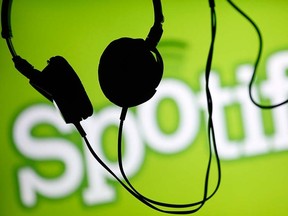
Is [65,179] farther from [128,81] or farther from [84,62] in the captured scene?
[128,81]

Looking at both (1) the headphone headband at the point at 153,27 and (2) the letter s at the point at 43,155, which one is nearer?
(1) the headphone headband at the point at 153,27

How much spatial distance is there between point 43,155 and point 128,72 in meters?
0.62

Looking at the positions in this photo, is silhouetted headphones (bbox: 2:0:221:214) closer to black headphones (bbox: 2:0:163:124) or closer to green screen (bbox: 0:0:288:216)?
black headphones (bbox: 2:0:163:124)

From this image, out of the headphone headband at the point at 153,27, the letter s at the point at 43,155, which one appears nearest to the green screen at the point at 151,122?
the letter s at the point at 43,155

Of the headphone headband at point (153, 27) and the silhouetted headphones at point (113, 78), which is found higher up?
the headphone headband at point (153, 27)

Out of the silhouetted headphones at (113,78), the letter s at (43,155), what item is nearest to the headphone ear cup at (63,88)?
the silhouetted headphones at (113,78)

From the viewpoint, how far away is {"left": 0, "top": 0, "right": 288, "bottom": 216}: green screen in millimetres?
1180

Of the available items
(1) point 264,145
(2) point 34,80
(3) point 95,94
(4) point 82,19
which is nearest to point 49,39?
(4) point 82,19

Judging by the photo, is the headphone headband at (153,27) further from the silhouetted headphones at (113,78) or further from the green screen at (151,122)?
the green screen at (151,122)

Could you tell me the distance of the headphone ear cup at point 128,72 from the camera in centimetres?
67

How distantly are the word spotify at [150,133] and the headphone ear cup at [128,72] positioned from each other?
54 cm

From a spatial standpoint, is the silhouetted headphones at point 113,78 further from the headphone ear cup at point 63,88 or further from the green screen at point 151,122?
the green screen at point 151,122

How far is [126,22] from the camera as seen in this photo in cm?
126

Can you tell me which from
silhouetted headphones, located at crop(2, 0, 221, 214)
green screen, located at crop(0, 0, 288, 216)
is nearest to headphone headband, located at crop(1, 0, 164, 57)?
silhouetted headphones, located at crop(2, 0, 221, 214)
